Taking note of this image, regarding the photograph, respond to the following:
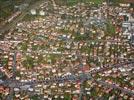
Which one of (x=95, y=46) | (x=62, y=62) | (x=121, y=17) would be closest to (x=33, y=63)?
(x=62, y=62)

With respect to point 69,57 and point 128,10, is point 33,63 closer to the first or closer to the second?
point 69,57

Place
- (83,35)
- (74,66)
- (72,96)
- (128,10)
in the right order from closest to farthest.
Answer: (72,96)
(74,66)
(83,35)
(128,10)

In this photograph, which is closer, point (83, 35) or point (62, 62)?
point (62, 62)

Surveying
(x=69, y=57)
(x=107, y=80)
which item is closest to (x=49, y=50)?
(x=69, y=57)

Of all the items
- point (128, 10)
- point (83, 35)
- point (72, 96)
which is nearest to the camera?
point (72, 96)

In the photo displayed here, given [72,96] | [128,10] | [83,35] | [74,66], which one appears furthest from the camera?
[128,10]

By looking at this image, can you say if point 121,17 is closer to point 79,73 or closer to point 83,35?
point 83,35

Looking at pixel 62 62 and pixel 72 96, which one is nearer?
pixel 72 96
